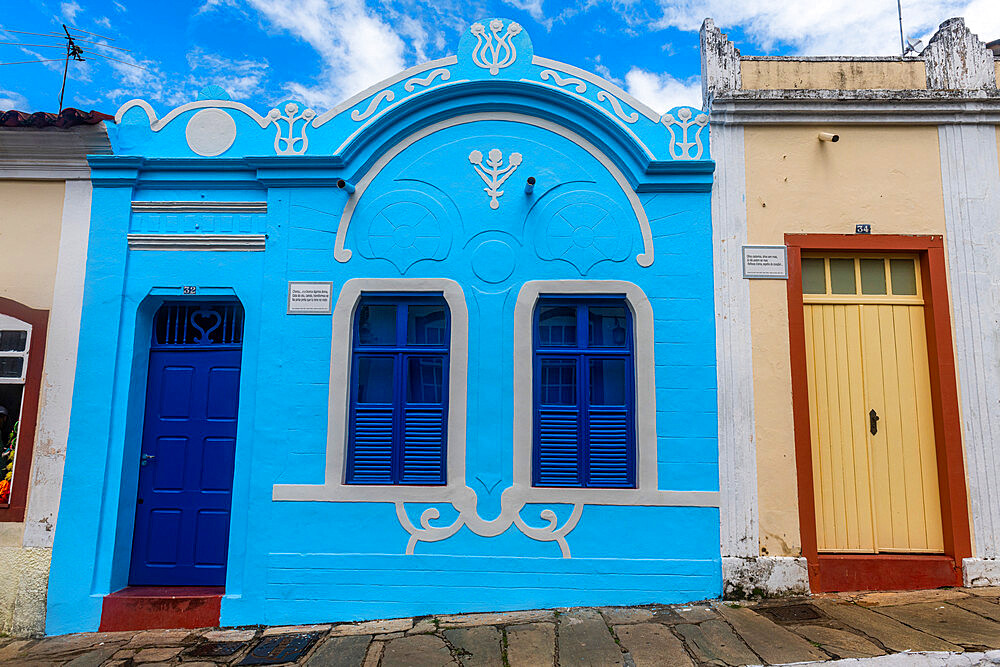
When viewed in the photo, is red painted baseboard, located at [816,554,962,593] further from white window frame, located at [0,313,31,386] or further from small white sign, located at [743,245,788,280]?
white window frame, located at [0,313,31,386]

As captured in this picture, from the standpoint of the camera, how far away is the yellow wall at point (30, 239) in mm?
5348

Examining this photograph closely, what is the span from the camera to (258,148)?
5.48 m

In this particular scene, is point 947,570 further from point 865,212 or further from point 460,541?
point 460,541

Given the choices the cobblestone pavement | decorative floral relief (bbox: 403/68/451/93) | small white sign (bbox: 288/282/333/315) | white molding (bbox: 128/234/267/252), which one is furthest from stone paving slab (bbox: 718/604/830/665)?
decorative floral relief (bbox: 403/68/451/93)

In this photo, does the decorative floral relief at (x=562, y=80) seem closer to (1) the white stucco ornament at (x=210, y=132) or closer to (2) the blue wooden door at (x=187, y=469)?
(1) the white stucco ornament at (x=210, y=132)

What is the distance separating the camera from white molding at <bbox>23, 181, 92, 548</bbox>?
16.7 feet

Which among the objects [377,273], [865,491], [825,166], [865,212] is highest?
[825,166]

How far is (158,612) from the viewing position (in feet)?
16.1

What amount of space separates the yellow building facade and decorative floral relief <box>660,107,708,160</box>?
170 mm

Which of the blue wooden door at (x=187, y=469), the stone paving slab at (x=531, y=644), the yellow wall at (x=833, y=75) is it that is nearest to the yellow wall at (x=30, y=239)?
the blue wooden door at (x=187, y=469)

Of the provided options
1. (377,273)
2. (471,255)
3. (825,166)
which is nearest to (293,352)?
(377,273)

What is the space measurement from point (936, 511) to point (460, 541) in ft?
12.6

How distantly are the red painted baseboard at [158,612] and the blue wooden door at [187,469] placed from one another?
241 mm

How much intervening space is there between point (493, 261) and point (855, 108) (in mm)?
3375
